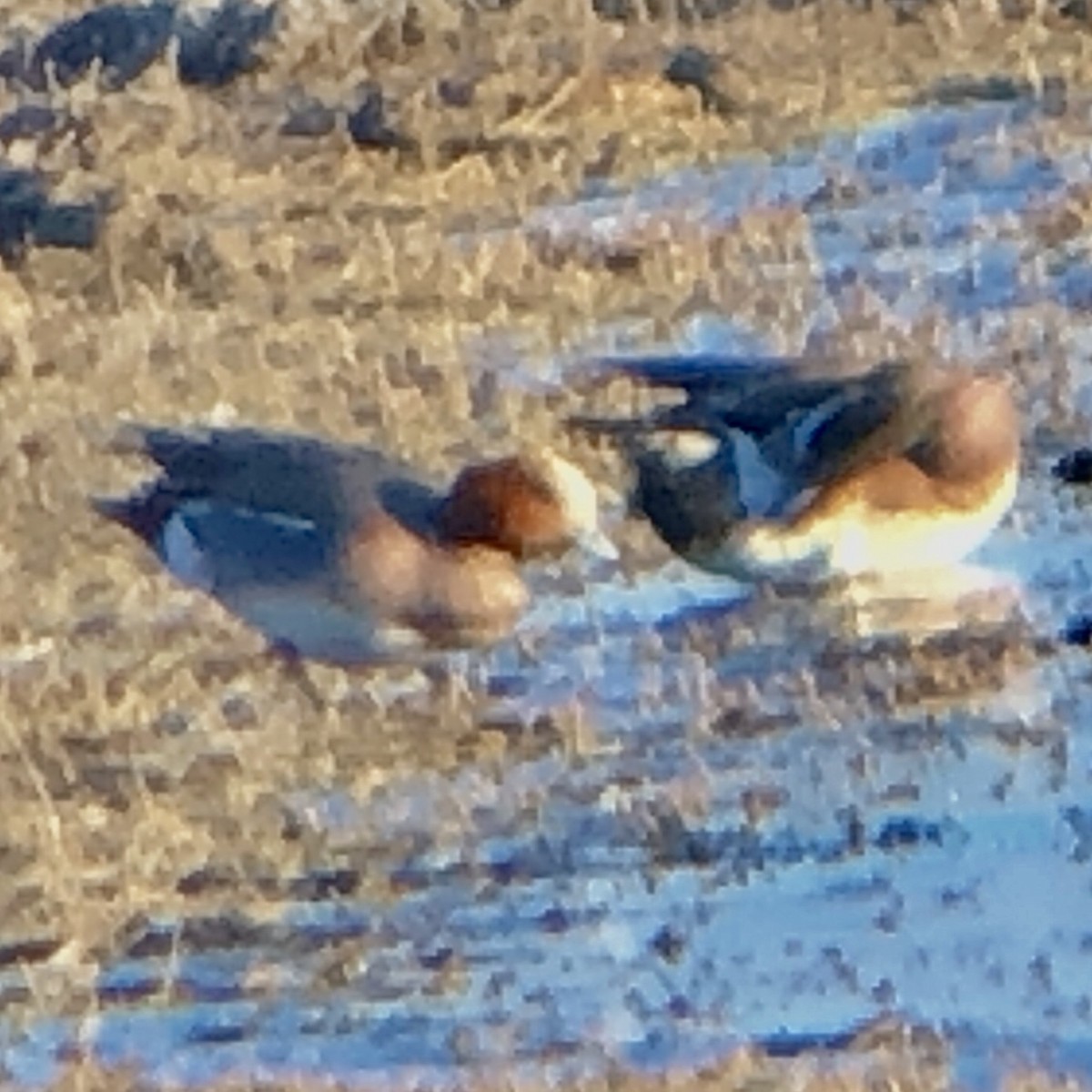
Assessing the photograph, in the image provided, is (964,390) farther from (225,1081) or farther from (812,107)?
(225,1081)

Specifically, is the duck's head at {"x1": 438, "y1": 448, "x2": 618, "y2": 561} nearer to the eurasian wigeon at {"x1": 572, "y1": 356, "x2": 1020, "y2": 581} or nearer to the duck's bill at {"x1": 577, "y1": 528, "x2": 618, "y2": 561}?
the duck's bill at {"x1": 577, "y1": 528, "x2": 618, "y2": 561}

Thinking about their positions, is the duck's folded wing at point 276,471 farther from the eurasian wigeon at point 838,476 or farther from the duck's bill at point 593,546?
the eurasian wigeon at point 838,476

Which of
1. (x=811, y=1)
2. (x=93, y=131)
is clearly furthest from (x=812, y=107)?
(x=93, y=131)

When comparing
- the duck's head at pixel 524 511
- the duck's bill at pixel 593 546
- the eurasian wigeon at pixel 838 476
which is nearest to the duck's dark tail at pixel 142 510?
the duck's head at pixel 524 511

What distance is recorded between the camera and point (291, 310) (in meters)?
6.15

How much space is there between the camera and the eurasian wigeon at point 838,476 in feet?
17.8

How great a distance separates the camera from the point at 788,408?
553 cm

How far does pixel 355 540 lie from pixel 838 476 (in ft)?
2.35

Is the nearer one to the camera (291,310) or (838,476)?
(838,476)

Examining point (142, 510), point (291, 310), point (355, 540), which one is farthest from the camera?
point (291, 310)

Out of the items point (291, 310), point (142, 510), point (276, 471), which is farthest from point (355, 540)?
point (291, 310)

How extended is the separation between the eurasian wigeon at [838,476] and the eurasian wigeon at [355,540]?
167 mm

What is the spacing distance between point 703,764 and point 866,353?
3.99 feet

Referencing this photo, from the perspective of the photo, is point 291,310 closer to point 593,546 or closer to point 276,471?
point 276,471
